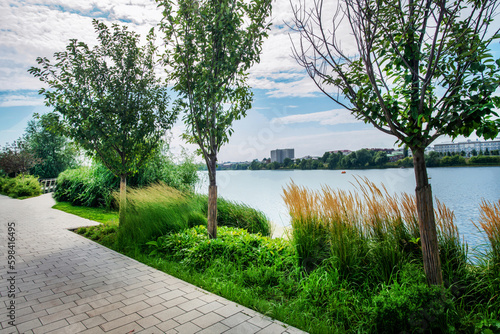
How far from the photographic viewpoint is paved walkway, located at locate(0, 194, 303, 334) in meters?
2.55

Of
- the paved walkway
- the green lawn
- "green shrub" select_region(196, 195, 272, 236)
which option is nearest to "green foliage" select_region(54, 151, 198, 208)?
the green lawn

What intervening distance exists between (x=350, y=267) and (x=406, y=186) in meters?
1.71

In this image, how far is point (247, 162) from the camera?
1018 centimetres

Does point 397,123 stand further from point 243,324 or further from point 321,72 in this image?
point 243,324

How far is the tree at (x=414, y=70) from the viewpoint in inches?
89.1

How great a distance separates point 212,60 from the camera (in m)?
4.96

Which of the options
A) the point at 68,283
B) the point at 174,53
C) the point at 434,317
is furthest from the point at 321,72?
the point at 68,283

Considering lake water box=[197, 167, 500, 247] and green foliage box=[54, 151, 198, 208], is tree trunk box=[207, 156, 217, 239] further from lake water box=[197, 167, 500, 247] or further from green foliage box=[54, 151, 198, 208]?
green foliage box=[54, 151, 198, 208]

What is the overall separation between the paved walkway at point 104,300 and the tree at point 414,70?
6.64 ft

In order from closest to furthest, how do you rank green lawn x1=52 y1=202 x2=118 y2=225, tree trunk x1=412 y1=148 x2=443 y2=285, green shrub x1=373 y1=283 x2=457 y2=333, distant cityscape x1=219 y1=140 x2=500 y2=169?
green shrub x1=373 y1=283 x2=457 y2=333 < tree trunk x1=412 y1=148 x2=443 y2=285 < distant cityscape x1=219 y1=140 x2=500 y2=169 < green lawn x1=52 y1=202 x2=118 y2=225

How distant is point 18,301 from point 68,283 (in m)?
0.57

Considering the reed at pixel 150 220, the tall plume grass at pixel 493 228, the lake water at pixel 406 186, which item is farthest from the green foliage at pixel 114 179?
the tall plume grass at pixel 493 228

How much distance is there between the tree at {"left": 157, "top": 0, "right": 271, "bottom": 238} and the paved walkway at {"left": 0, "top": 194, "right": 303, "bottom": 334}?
1737mm

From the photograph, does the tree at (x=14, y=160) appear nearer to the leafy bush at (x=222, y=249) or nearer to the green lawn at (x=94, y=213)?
the green lawn at (x=94, y=213)
